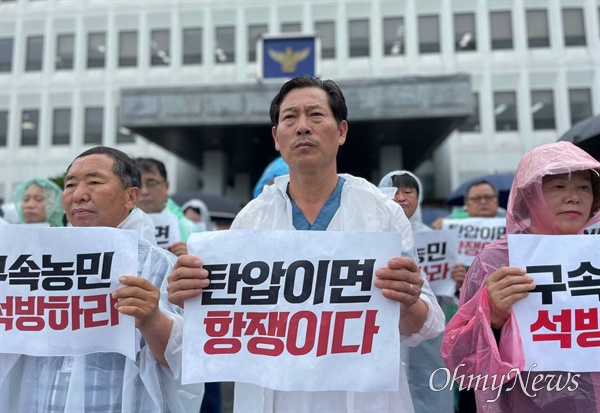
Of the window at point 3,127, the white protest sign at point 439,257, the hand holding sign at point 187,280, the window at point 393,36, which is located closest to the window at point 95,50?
the window at point 3,127

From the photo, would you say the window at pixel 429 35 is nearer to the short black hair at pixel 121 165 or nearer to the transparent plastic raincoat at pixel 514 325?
the transparent plastic raincoat at pixel 514 325

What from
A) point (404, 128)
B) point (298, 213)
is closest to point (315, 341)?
point (298, 213)

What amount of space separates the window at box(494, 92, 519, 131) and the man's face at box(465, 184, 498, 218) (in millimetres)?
16554

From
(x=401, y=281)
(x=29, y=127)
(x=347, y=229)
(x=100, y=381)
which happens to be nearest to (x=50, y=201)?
(x=100, y=381)

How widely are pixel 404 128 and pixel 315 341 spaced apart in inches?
566

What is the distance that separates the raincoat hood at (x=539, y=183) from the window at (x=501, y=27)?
2020 centimetres

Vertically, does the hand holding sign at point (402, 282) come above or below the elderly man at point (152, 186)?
below

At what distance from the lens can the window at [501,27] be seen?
774 inches

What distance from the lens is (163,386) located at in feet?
6.19

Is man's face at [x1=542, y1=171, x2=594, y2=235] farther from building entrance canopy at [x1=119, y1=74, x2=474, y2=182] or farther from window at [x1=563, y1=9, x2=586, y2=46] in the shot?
window at [x1=563, y1=9, x2=586, y2=46]

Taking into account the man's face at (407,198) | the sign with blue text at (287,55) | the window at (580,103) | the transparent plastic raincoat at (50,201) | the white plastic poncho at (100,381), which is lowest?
the white plastic poncho at (100,381)

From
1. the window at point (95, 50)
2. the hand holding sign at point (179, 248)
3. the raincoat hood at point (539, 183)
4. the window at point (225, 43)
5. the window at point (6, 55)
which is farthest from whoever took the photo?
the window at point (6, 55)

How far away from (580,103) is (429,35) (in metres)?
6.38

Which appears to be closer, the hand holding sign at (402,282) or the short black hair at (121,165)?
the hand holding sign at (402,282)
